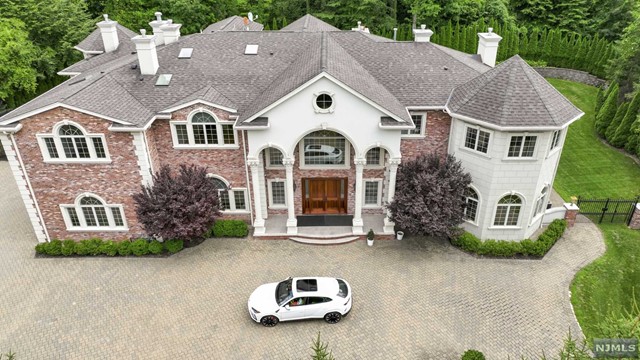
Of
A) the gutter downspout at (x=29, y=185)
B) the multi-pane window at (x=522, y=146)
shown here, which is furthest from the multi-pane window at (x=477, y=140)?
the gutter downspout at (x=29, y=185)

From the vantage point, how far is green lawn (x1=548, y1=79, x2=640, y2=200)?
28.8m

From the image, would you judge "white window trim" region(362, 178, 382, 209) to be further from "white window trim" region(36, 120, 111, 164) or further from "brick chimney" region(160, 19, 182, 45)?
"brick chimney" region(160, 19, 182, 45)

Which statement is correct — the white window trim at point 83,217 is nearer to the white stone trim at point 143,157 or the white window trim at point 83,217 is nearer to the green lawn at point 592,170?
the white stone trim at point 143,157

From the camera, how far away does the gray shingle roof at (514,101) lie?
2034 centimetres

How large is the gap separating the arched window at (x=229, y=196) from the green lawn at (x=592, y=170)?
69.8 ft

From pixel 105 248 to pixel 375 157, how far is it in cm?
1573

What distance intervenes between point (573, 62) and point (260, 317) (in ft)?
160

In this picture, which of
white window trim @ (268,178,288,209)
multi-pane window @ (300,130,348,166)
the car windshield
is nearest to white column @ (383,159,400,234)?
multi-pane window @ (300,130,348,166)

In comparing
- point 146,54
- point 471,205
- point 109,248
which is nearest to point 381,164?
point 471,205

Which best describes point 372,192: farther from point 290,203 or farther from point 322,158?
point 290,203

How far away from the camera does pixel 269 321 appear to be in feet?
59.9

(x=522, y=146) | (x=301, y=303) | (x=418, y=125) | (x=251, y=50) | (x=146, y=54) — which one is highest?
(x=146, y=54)

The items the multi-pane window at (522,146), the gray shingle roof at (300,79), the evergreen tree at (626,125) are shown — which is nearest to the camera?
the gray shingle roof at (300,79)

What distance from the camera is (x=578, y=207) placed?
25.4 meters
